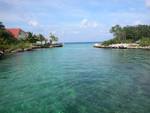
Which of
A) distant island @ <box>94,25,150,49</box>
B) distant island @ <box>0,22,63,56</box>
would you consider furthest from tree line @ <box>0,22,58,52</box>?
distant island @ <box>94,25,150,49</box>

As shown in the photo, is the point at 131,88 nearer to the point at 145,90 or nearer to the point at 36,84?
the point at 145,90

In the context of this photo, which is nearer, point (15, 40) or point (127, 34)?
point (15, 40)

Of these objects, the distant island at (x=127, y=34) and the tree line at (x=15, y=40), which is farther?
the distant island at (x=127, y=34)

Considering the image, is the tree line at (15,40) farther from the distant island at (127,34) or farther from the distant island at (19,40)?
the distant island at (127,34)

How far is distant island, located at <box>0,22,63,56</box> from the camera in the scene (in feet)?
249

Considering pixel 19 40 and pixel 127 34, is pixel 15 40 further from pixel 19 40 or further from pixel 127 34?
pixel 127 34

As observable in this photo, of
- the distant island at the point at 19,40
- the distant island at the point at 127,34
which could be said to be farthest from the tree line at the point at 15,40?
the distant island at the point at 127,34

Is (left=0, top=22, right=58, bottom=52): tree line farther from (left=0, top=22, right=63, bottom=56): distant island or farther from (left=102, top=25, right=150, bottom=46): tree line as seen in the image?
(left=102, top=25, right=150, bottom=46): tree line

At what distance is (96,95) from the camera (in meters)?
16.1

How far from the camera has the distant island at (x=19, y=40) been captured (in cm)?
7582

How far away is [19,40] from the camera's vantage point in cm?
10069

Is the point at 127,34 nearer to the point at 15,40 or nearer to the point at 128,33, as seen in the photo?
the point at 128,33

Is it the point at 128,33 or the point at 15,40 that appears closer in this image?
the point at 15,40

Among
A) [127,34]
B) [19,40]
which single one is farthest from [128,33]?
[19,40]
